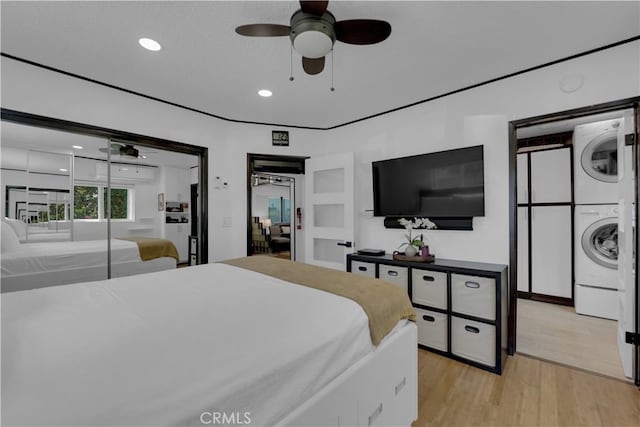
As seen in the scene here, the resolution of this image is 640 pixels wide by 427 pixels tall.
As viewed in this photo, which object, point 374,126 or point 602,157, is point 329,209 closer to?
point 374,126

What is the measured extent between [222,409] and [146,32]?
233 cm

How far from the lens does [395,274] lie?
2857mm

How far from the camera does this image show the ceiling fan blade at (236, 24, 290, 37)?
5.21 feet

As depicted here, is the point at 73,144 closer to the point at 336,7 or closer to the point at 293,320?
the point at 336,7

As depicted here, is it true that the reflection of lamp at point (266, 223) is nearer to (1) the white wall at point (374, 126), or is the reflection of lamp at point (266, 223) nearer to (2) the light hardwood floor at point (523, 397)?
(1) the white wall at point (374, 126)

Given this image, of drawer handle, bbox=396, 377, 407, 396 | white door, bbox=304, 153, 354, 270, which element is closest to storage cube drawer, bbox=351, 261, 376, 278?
white door, bbox=304, 153, 354, 270

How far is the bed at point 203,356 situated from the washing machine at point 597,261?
3202 mm

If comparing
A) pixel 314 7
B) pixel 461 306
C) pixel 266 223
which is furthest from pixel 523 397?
pixel 266 223

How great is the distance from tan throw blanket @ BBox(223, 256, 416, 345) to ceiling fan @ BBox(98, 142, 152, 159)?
192 cm

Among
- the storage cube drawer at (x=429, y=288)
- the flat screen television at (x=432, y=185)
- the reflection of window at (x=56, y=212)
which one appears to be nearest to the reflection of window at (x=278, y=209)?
the flat screen television at (x=432, y=185)

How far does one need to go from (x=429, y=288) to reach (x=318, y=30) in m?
2.28

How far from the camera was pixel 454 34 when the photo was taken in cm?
197

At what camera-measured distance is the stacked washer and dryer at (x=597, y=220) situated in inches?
129

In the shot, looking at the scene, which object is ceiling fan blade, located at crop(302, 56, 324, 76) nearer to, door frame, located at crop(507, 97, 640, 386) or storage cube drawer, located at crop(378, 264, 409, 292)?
door frame, located at crop(507, 97, 640, 386)
